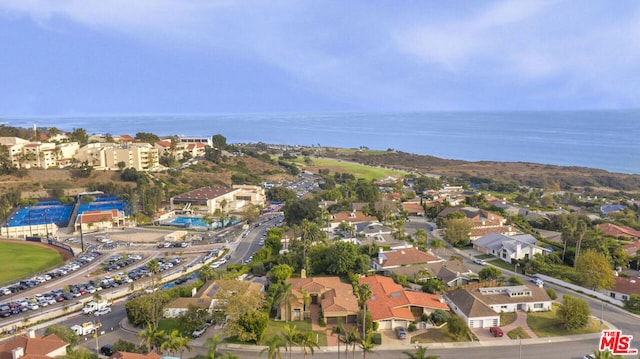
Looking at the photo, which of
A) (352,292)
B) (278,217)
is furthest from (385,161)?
(352,292)

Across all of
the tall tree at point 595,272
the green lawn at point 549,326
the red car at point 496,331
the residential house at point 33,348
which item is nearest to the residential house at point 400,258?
the tall tree at point 595,272

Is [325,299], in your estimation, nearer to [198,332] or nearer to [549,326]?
[198,332]

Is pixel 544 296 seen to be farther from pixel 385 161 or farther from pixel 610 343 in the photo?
pixel 385 161

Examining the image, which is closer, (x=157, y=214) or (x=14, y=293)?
(x=14, y=293)

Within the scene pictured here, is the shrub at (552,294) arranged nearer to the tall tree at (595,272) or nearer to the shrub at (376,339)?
the tall tree at (595,272)

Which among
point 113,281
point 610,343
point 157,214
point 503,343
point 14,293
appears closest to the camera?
point 610,343

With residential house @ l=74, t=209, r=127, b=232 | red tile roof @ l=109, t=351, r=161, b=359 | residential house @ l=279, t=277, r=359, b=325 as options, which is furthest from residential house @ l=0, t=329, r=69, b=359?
residential house @ l=74, t=209, r=127, b=232

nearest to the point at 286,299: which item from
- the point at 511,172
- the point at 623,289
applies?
the point at 623,289

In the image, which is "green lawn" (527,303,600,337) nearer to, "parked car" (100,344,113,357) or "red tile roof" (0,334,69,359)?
"parked car" (100,344,113,357)
